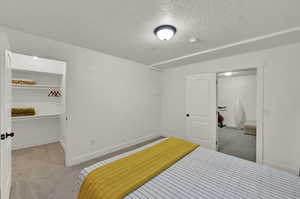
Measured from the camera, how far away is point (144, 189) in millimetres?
1076

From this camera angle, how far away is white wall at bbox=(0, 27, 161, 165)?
2344mm

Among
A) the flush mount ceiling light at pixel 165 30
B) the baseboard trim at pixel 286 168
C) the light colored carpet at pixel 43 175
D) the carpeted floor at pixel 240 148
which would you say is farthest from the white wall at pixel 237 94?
the light colored carpet at pixel 43 175

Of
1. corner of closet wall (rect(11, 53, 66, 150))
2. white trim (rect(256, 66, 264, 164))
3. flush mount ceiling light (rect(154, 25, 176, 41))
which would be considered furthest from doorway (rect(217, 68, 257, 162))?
corner of closet wall (rect(11, 53, 66, 150))

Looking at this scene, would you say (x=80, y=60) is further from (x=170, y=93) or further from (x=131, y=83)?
(x=170, y=93)

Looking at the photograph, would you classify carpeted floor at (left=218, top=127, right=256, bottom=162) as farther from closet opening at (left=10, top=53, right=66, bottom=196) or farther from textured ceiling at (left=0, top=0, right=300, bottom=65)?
closet opening at (left=10, top=53, right=66, bottom=196)

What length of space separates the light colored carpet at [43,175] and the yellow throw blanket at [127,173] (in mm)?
897

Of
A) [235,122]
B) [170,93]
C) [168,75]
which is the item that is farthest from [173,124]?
[235,122]

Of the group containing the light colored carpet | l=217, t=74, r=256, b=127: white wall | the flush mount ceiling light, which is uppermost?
the flush mount ceiling light

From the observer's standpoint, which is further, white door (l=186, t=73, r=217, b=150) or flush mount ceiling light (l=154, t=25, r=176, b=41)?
white door (l=186, t=73, r=217, b=150)

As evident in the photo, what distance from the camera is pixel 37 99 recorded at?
342cm

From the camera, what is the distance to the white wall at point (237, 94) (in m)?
5.30

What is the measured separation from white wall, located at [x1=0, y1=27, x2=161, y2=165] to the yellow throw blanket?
1.55 meters

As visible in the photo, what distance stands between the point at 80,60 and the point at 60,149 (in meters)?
2.41

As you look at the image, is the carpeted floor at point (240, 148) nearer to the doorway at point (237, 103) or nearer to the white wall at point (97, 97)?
the doorway at point (237, 103)
